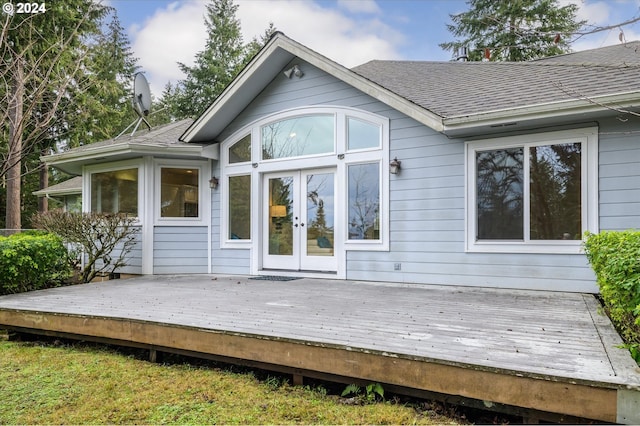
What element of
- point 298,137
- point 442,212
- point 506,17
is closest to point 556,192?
point 442,212

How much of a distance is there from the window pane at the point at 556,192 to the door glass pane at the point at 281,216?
378 centimetres

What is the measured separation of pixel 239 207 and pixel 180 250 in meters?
1.40

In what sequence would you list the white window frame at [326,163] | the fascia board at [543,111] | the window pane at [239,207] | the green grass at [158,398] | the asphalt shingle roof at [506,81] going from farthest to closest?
1. the window pane at [239,207]
2. the white window frame at [326,163]
3. the asphalt shingle roof at [506,81]
4. the fascia board at [543,111]
5. the green grass at [158,398]

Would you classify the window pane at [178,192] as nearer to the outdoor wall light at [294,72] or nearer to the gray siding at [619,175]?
the outdoor wall light at [294,72]

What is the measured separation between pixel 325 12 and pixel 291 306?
926cm

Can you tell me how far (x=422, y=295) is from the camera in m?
5.06

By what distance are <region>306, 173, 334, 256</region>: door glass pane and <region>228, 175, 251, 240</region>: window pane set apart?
1218 millimetres

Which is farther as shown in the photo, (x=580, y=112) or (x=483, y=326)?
(x=580, y=112)

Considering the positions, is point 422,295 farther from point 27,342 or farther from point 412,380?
point 27,342

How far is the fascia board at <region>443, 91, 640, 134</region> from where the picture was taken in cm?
439

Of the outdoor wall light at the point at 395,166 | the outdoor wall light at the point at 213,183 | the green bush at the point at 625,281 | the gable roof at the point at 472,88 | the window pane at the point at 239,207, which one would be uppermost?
the gable roof at the point at 472,88

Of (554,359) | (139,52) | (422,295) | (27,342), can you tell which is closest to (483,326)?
(554,359)

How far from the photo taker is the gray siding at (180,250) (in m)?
7.61

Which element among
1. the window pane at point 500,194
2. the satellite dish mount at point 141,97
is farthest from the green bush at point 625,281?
the satellite dish mount at point 141,97
